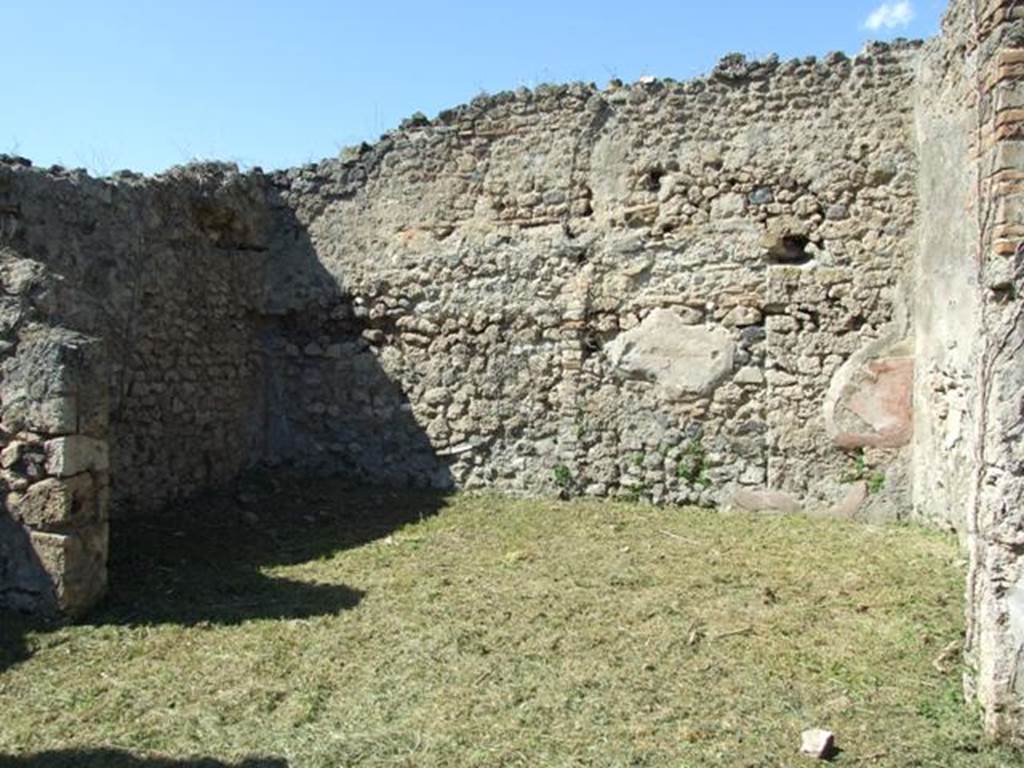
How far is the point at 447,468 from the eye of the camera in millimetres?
8438

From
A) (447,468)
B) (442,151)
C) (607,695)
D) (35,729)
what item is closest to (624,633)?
(607,695)

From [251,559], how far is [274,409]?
282 cm

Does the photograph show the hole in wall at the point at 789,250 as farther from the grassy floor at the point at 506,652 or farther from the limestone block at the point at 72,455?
the limestone block at the point at 72,455

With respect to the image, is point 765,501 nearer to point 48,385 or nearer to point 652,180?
point 652,180

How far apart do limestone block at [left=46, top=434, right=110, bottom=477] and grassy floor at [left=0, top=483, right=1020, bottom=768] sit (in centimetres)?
76

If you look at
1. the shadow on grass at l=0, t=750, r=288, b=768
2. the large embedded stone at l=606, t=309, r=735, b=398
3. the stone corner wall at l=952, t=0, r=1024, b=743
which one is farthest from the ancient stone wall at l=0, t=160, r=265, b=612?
the stone corner wall at l=952, t=0, r=1024, b=743

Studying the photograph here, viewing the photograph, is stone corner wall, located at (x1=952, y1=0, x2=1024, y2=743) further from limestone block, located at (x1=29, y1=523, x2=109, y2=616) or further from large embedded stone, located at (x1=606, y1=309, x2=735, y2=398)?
limestone block, located at (x1=29, y1=523, x2=109, y2=616)

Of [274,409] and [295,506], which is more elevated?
[274,409]

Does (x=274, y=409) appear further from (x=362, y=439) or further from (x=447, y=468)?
(x=447, y=468)

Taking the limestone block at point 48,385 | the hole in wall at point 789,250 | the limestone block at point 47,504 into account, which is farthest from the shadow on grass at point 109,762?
the hole in wall at point 789,250

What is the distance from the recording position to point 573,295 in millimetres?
8031

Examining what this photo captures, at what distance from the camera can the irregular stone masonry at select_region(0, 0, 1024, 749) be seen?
22.0 feet

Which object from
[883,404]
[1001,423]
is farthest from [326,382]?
[1001,423]

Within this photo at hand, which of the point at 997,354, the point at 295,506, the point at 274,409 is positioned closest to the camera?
the point at 997,354
